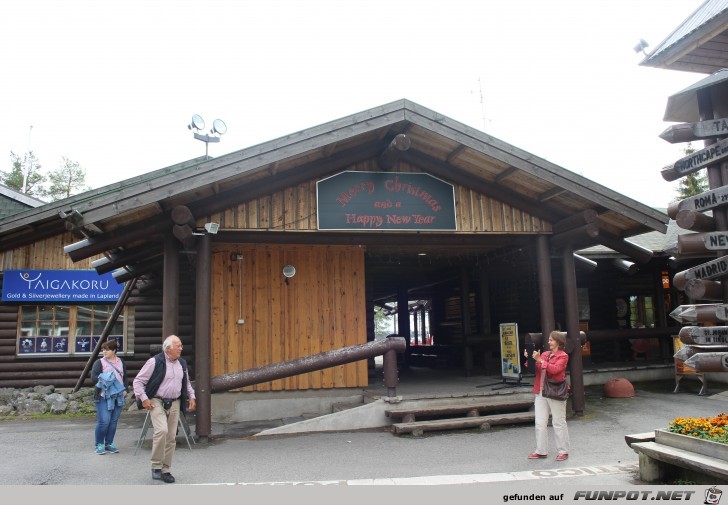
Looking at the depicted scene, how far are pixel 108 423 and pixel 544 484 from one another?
6050 mm

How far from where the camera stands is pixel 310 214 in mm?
10125

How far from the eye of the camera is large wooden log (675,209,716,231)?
6211 millimetres

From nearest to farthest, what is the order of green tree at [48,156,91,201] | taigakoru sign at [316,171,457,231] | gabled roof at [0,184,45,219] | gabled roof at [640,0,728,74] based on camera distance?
gabled roof at [640,0,728,74], taigakoru sign at [316,171,457,231], gabled roof at [0,184,45,219], green tree at [48,156,91,201]

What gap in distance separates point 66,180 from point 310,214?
39.0 meters

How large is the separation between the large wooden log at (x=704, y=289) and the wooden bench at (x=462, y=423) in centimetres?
428

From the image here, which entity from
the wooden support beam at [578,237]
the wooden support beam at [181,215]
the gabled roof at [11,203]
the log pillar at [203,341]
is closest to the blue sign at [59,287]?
the gabled roof at [11,203]

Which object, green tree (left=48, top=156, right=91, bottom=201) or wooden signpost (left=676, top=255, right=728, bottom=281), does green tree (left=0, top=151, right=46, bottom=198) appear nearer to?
green tree (left=48, top=156, right=91, bottom=201)

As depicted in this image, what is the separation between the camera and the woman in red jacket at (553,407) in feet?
25.2

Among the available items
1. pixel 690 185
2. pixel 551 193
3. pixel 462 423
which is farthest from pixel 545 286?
pixel 690 185

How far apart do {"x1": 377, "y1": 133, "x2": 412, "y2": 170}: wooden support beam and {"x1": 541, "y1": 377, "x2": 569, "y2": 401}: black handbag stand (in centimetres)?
430

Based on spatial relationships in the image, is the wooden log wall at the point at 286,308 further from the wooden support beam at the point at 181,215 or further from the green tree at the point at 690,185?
the green tree at the point at 690,185

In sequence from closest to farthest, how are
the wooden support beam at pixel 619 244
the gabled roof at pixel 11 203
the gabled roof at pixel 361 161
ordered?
the gabled roof at pixel 361 161
the wooden support beam at pixel 619 244
the gabled roof at pixel 11 203

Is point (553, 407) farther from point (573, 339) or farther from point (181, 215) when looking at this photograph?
point (181, 215)

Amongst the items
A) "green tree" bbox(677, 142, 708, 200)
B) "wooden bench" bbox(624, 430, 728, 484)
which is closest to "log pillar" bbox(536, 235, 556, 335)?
"wooden bench" bbox(624, 430, 728, 484)
